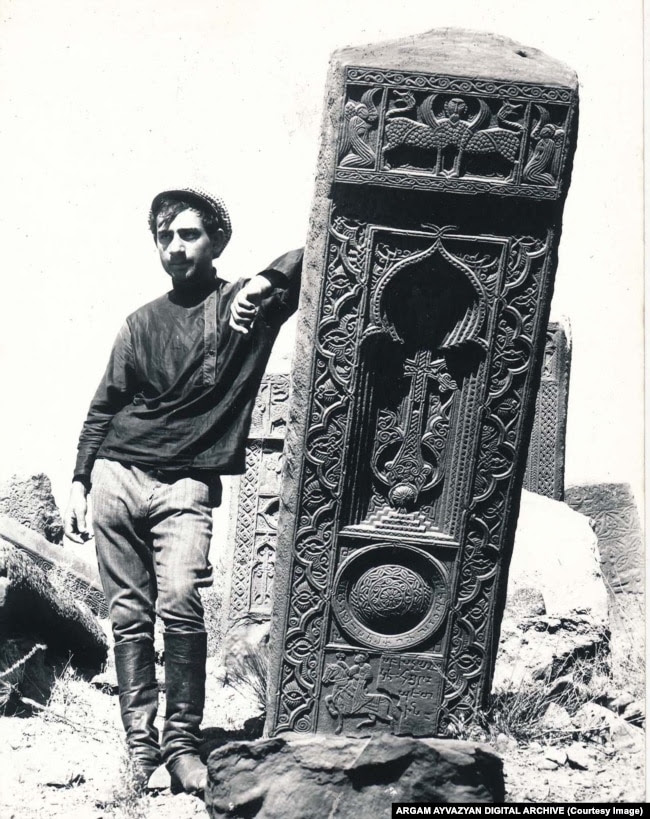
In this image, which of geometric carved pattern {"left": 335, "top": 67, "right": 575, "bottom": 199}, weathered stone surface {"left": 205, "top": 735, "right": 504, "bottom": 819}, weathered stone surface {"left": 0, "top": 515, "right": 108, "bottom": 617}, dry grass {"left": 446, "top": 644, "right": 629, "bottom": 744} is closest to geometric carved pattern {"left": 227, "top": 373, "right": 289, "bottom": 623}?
weathered stone surface {"left": 0, "top": 515, "right": 108, "bottom": 617}

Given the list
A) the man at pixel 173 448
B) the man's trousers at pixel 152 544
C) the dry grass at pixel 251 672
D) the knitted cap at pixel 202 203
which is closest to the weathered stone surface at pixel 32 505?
the dry grass at pixel 251 672

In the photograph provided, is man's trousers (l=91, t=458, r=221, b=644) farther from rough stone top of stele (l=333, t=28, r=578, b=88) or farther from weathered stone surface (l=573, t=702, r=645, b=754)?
rough stone top of stele (l=333, t=28, r=578, b=88)

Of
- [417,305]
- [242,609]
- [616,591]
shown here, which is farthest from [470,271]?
[616,591]

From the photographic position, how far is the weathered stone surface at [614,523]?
9938mm

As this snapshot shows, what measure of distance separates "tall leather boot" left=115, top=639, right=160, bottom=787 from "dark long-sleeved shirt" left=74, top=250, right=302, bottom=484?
0.78 metres

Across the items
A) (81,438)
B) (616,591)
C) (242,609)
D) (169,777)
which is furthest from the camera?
(616,591)

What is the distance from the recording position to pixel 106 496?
16.5ft

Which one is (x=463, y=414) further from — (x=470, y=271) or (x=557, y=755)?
(x=557, y=755)

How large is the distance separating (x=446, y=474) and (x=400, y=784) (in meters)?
1.31

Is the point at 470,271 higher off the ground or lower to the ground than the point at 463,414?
higher

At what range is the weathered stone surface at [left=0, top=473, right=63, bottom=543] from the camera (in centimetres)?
905

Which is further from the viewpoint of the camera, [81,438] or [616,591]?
[616,591]

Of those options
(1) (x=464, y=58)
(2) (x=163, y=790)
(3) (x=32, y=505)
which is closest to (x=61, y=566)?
(3) (x=32, y=505)

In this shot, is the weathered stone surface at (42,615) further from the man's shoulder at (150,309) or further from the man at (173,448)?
the man's shoulder at (150,309)
